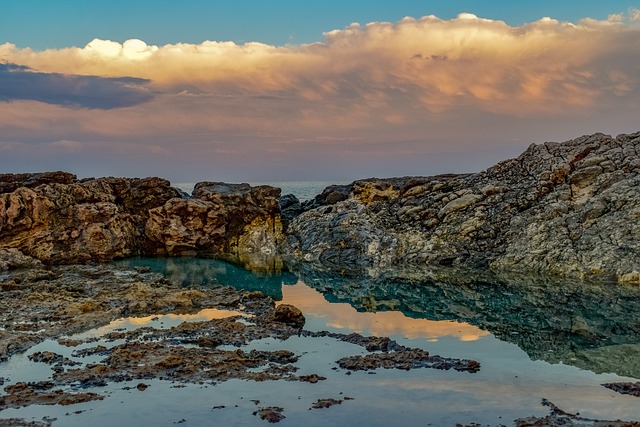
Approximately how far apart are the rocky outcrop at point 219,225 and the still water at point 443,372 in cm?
1879

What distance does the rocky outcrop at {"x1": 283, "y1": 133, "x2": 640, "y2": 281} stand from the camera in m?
34.9

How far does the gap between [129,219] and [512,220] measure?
3066 cm

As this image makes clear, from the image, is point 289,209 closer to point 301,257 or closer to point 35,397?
point 301,257

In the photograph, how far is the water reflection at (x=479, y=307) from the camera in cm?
2008

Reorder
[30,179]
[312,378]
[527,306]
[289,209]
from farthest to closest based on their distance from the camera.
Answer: [289,209], [30,179], [527,306], [312,378]

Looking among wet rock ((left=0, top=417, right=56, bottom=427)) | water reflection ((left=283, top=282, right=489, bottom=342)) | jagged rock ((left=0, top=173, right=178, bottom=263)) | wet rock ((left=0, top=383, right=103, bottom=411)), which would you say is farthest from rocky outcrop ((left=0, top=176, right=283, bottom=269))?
wet rock ((left=0, top=417, right=56, bottom=427))

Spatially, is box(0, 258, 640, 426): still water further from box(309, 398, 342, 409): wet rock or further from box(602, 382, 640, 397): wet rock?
box(602, 382, 640, 397): wet rock

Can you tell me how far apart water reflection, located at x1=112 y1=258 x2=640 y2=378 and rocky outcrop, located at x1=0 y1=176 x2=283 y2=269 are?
1026 cm

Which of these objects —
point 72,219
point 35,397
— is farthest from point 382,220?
Result: point 35,397

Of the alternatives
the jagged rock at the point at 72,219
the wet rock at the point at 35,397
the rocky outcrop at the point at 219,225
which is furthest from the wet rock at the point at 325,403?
the jagged rock at the point at 72,219

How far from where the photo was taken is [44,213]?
4659cm

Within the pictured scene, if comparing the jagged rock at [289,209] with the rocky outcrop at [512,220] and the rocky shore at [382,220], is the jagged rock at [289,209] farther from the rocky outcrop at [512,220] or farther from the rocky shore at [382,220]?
the rocky outcrop at [512,220]

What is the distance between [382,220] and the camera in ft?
155

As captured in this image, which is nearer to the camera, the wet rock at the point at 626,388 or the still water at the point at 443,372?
the still water at the point at 443,372
